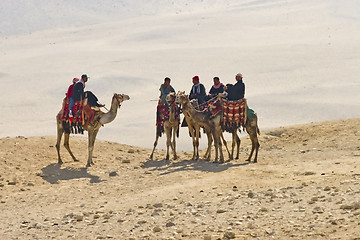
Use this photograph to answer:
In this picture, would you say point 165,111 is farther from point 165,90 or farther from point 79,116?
point 79,116

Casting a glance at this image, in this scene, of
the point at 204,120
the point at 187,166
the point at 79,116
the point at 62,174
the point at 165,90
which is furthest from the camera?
the point at 165,90

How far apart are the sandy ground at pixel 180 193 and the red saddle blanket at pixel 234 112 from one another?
36.9 inches

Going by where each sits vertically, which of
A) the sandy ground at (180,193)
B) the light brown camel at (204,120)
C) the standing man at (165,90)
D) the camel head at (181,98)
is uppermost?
the standing man at (165,90)

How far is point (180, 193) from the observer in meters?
12.1

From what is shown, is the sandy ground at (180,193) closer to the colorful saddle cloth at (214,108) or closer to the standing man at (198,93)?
the colorful saddle cloth at (214,108)

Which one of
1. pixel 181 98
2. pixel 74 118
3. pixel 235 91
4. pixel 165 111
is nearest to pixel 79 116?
pixel 74 118

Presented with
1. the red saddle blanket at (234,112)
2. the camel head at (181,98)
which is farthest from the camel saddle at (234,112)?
the camel head at (181,98)

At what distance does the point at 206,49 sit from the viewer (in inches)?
2152

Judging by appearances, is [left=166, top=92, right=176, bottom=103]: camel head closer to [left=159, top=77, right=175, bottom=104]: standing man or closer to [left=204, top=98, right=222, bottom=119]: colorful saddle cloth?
[left=159, top=77, right=175, bottom=104]: standing man

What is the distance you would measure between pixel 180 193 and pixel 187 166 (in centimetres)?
333

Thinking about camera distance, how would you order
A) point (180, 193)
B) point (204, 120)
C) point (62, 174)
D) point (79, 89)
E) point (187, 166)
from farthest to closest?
1. point (204, 120)
2. point (79, 89)
3. point (187, 166)
4. point (62, 174)
5. point (180, 193)

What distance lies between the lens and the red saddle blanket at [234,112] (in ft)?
52.0

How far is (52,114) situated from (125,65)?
13.2 meters

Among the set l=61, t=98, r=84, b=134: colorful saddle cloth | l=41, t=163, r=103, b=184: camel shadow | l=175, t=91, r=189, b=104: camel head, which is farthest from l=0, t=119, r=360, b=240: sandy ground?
l=175, t=91, r=189, b=104: camel head
